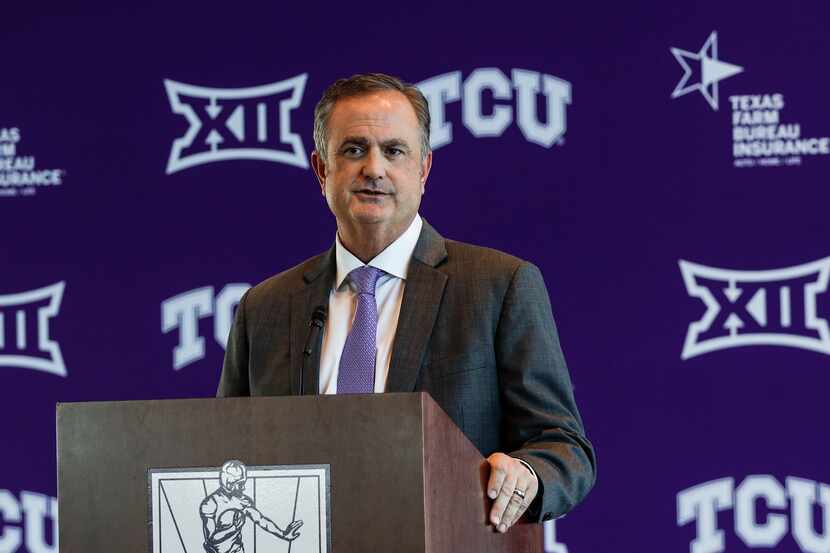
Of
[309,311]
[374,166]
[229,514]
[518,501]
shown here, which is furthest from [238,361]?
[229,514]

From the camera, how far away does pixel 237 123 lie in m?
3.56

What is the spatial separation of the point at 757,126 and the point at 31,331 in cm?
217

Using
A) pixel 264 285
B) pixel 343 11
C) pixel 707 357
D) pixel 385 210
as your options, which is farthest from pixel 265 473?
pixel 343 11

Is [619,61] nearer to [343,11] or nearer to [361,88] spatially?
[343,11]

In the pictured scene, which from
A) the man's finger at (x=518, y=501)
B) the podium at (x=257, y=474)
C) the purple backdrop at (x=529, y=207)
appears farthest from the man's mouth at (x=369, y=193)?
the purple backdrop at (x=529, y=207)

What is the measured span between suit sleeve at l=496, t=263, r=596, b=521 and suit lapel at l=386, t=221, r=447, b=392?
116 millimetres

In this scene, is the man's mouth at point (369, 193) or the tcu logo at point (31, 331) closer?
the man's mouth at point (369, 193)

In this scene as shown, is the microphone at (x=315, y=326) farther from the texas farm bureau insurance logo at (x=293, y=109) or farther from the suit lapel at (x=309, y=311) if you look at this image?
the texas farm bureau insurance logo at (x=293, y=109)

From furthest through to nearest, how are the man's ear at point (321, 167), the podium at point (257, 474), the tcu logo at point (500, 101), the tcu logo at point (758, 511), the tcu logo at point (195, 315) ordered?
1. the tcu logo at point (195, 315)
2. the tcu logo at point (500, 101)
3. the tcu logo at point (758, 511)
4. the man's ear at point (321, 167)
5. the podium at point (257, 474)

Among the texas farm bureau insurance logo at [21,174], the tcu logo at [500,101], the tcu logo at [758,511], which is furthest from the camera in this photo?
the texas farm bureau insurance logo at [21,174]

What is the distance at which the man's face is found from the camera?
1.97 meters

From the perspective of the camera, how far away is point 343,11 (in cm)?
355

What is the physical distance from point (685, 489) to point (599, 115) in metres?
1.03

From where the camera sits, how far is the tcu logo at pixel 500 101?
3355 millimetres
